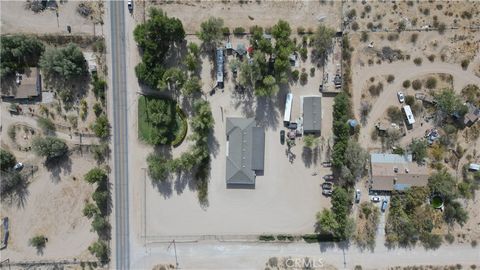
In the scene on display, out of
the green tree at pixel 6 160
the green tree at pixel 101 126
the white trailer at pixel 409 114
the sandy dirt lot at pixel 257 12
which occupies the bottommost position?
the green tree at pixel 6 160

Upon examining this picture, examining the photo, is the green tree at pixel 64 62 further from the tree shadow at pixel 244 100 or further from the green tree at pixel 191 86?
the tree shadow at pixel 244 100

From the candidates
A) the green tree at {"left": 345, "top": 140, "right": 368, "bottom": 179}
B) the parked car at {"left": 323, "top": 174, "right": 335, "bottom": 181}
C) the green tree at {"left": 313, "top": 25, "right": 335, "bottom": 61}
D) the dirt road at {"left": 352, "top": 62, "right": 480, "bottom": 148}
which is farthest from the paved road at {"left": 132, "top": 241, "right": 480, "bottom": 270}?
the green tree at {"left": 313, "top": 25, "right": 335, "bottom": 61}

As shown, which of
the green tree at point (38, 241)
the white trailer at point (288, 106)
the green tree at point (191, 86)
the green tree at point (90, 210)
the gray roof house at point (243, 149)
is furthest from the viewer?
the green tree at point (38, 241)

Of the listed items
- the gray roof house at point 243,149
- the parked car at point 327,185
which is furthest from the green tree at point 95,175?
the parked car at point 327,185

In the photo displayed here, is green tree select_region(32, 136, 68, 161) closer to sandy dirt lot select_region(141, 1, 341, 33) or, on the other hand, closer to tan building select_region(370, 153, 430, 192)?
sandy dirt lot select_region(141, 1, 341, 33)

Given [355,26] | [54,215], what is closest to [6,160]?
[54,215]

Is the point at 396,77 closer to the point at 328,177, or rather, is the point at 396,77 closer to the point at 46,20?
the point at 328,177

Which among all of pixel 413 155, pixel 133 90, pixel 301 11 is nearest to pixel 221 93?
pixel 133 90
